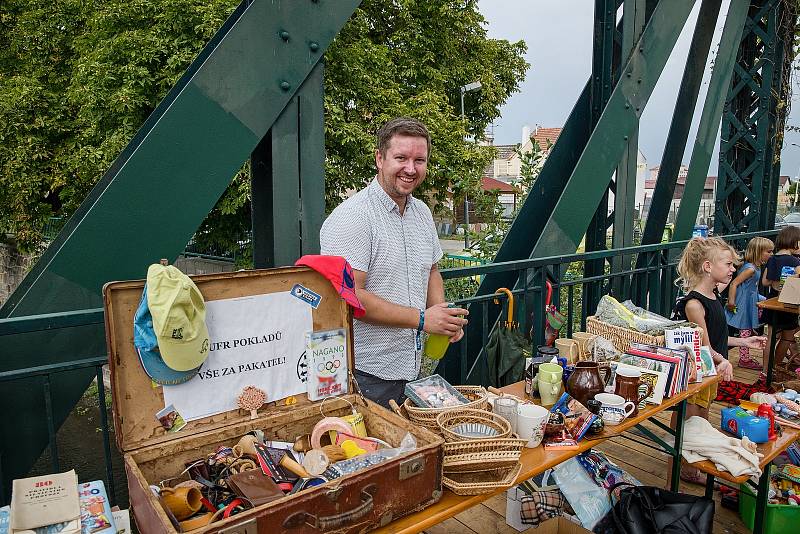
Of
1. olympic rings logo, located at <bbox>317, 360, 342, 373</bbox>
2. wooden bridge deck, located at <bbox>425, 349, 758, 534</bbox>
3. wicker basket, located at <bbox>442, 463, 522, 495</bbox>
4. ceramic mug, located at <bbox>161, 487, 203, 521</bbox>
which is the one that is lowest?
wooden bridge deck, located at <bbox>425, 349, 758, 534</bbox>

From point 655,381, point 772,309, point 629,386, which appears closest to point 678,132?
point 772,309

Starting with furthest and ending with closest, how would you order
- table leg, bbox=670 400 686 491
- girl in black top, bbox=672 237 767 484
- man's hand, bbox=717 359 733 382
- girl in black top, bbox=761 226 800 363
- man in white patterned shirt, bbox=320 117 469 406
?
girl in black top, bbox=761 226 800 363 → girl in black top, bbox=672 237 767 484 → man's hand, bbox=717 359 733 382 → table leg, bbox=670 400 686 491 → man in white patterned shirt, bbox=320 117 469 406

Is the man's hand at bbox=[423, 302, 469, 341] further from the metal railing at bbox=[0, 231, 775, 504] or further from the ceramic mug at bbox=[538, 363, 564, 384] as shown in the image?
the metal railing at bbox=[0, 231, 775, 504]

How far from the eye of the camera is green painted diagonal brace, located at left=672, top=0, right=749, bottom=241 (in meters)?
6.11

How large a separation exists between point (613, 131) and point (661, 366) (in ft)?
8.29

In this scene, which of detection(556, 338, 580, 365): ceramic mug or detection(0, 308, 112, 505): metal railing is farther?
detection(556, 338, 580, 365): ceramic mug

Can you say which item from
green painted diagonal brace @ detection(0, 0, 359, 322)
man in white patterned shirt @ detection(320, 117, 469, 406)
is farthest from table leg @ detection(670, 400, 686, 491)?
green painted diagonal brace @ detection(0, 0, 359, 322)

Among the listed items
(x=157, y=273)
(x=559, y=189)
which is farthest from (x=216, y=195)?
(x=559, y=189)

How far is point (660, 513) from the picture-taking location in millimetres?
2686

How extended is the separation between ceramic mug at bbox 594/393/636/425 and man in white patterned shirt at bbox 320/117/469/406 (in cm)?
70

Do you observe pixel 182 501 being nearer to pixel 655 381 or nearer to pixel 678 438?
pixel 655 381

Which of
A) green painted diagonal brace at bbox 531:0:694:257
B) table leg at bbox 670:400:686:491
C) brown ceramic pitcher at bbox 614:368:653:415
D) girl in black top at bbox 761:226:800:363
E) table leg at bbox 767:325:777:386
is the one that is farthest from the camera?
girl in black top at bbox 761:226:800:363

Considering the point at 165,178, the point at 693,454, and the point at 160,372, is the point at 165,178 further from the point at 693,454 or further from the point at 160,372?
the point at 693,454

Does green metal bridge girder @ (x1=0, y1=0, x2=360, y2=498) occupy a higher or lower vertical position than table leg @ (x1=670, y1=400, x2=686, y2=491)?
higher
